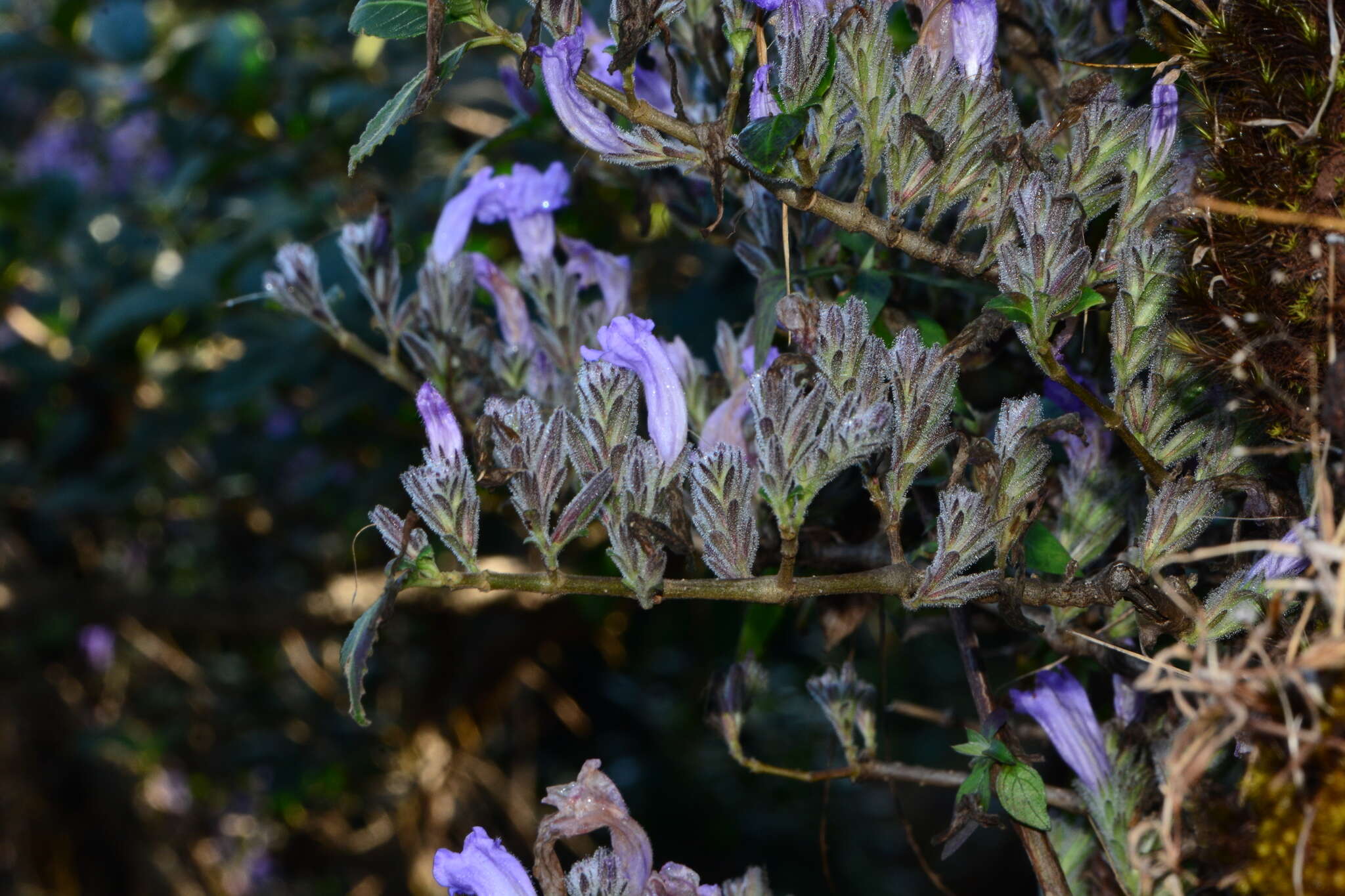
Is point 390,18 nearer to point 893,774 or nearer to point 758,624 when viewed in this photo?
point 758,624

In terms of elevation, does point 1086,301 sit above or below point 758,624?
above

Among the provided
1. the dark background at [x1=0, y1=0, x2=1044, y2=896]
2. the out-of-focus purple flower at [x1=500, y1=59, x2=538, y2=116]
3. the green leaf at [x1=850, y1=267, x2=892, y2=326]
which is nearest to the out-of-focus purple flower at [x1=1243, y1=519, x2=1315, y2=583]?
the green leaf at [x1=850, y1=267, x2=892, y2=326]

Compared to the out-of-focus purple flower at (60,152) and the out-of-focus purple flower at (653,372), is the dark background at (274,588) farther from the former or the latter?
the out-of-focus purple flower at (653,372)

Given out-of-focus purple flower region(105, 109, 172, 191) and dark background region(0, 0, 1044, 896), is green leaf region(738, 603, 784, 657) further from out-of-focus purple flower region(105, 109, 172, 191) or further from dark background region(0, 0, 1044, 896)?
out-of-focus purple flower region(105, 109, 172, 191)

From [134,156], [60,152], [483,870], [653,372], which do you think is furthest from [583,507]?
[60,152]

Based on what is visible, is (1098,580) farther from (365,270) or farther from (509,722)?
(509,722)

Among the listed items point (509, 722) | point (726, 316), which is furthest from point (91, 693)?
point (726, 316)
